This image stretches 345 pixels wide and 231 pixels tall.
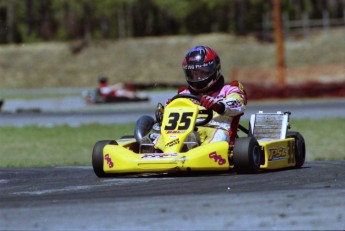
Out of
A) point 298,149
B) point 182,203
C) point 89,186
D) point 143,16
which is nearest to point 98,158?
point 89,186

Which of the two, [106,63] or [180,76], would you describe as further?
[106,63]

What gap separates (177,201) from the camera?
257 inches

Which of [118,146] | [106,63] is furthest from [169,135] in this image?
[106,63]

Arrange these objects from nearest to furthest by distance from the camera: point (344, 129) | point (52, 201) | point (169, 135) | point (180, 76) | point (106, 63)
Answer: point (52, 201) → point (169, 135) → point (344, 129) → point (180, 76) → point (106, 63)

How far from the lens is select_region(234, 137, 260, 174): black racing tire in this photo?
8898mm

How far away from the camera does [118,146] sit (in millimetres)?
9359

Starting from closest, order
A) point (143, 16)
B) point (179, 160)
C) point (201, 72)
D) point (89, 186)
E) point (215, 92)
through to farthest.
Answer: point (89, 186) < point (179, 160) < point (201, 72) < point (215, 92) < point (143, 16)

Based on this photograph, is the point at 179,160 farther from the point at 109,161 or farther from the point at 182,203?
the point at 182,203

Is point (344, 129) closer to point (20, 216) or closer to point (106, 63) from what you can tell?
point (20, 216)

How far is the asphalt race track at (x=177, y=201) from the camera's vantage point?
18.5ft

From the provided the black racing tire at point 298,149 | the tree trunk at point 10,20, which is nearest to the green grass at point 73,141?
the black racing tire at point 298,149

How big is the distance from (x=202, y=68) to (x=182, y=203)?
3.63 meters

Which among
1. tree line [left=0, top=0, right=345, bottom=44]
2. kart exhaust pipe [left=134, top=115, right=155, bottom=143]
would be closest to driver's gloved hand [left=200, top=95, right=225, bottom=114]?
kart exhaust pipe [left=134, top=115, right=155, bottom=143]

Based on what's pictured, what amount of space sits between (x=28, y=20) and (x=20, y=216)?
5983cm
